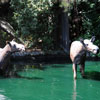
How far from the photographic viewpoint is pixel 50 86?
32.2 ft

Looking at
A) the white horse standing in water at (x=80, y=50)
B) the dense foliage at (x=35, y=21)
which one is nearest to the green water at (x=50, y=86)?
the white horse standing in water at (x=80, y=50)

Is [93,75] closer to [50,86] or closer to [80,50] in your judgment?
[80,50]

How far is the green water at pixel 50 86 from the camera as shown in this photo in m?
8.46

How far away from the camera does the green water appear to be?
27.8 feet

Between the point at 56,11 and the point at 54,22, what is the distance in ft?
2.28

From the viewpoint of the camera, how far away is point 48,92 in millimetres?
8961

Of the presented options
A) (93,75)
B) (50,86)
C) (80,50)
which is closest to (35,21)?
(93,75)

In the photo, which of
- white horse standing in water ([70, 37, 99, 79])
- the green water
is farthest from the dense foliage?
white horse standing in water ([70, 37, 99, 79])

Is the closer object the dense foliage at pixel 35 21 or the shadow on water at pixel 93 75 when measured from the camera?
the shadow on water at pixel 93 75

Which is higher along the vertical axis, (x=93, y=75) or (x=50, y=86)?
(x=93, y=75)

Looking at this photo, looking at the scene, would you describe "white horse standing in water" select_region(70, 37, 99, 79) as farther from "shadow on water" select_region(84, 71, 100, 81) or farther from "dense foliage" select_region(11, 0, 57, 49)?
"dense foliage" select_region(11, 0, 57, 49)

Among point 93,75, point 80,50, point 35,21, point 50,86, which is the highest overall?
point 35,21

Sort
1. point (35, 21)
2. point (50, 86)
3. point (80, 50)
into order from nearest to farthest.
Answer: point (50, 86)
point (80, 50)
point (35, 21)

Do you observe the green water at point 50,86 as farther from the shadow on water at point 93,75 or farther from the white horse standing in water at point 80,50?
the white horse standing in water at point 80,50
